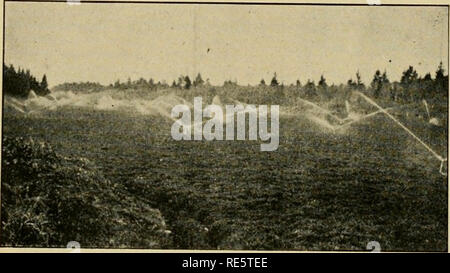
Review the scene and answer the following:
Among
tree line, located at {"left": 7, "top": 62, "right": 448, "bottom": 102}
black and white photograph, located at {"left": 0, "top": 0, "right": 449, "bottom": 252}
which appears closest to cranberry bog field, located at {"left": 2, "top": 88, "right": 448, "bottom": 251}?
black and white photograph, located at {"left": 0, "top": 0, "right": 449, "bottom": 252}

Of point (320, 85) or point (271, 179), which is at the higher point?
point (320, 85)

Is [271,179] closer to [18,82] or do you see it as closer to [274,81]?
[274,81]

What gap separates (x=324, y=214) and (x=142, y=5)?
8.64 ft

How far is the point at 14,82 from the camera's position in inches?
190

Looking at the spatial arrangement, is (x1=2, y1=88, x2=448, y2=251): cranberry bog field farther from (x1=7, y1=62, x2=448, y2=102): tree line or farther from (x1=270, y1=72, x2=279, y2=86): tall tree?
(x1=270, y1=72, x2=279, y2=86): tall tree

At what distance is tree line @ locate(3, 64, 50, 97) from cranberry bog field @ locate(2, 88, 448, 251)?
0.70 ft

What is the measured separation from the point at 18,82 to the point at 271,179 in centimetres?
258

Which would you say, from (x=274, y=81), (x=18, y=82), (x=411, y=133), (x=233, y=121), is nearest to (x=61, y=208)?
(x=18, y=82)

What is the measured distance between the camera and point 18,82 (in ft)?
15.9

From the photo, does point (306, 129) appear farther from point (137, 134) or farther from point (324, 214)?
point (137, 134)

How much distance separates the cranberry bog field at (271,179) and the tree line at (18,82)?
0.70 feet

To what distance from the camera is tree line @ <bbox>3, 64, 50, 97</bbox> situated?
4.82 m

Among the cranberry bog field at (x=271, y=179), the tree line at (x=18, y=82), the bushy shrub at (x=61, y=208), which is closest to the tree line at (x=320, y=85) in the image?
the tree line at (x=18, y=82)

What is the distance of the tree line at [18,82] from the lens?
4.82m
